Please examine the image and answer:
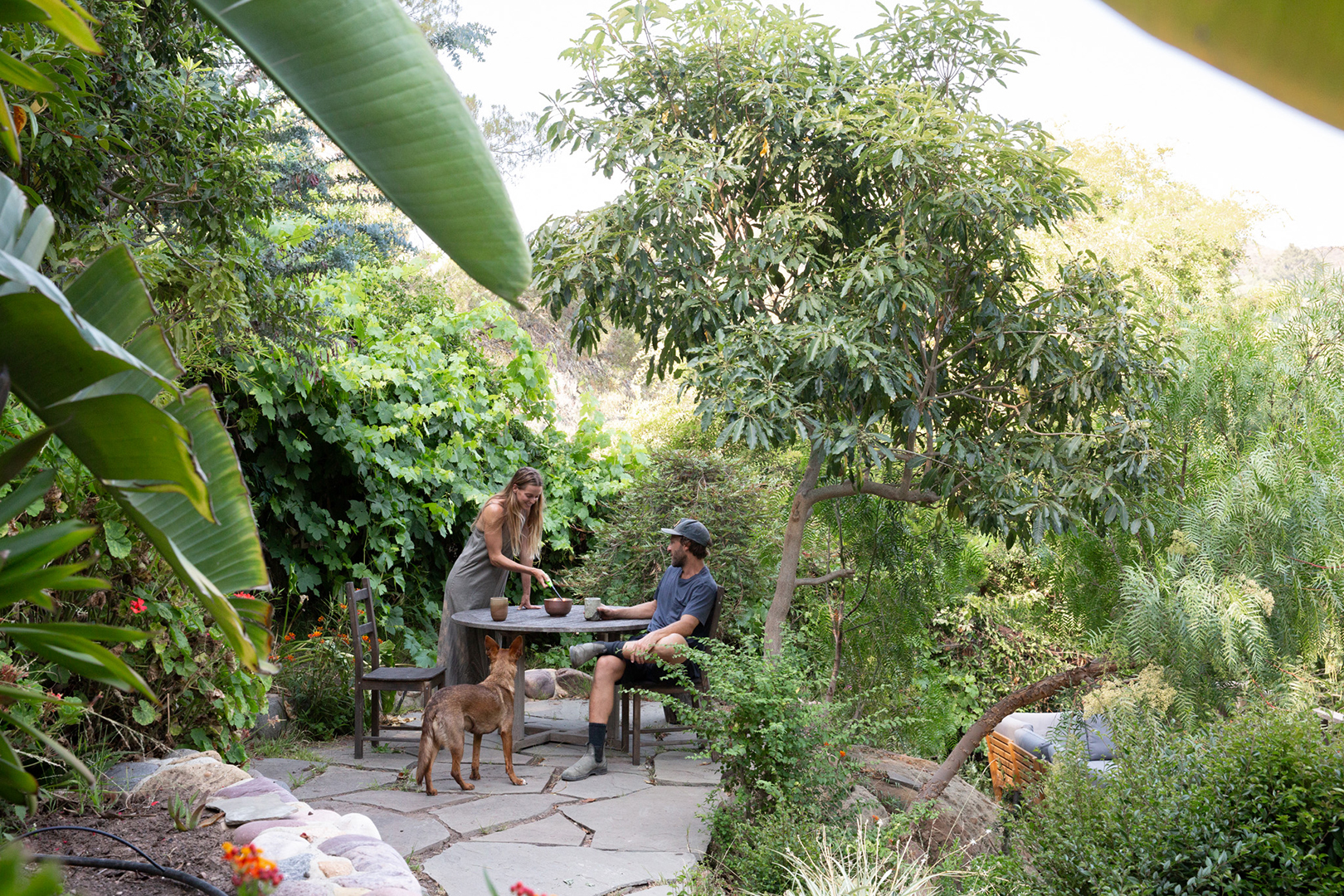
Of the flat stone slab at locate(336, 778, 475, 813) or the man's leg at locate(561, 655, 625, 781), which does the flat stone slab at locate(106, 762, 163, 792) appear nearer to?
the flat stone slab at locate(336, 778, 475, 813)

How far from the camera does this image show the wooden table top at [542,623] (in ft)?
17.8

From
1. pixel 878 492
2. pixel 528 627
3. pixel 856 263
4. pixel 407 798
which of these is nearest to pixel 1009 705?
pixel 878 492

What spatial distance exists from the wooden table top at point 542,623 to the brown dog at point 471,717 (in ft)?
0.56

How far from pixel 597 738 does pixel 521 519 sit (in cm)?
162

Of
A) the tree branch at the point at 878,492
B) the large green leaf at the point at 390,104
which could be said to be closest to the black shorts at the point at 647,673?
the tree branch at the point at 878,492

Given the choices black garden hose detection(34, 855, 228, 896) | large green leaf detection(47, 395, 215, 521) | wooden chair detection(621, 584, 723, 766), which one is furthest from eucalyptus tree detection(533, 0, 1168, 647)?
large green leaf detection(47, 395, 215, 521)

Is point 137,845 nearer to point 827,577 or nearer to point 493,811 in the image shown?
point 493,811

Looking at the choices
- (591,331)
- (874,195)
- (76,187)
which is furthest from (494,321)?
(76,187)

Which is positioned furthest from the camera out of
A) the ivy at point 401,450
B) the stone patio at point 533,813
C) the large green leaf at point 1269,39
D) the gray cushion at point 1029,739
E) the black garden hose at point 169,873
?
the ivy at point 401,450

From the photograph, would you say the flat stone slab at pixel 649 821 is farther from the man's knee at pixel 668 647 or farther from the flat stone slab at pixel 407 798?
the man's knee at pixel 668 647

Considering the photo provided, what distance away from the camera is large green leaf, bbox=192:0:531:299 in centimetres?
91

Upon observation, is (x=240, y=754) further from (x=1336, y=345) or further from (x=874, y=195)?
(x=1336, y=345)

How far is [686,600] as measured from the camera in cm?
571

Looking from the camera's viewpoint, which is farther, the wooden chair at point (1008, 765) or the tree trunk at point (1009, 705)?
the wooden chair at point (1008, 765)
